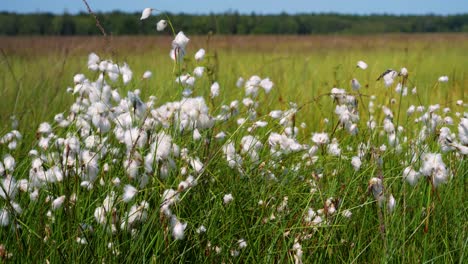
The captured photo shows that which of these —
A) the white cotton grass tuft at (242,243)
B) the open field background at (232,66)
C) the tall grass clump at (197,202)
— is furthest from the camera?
the open field background at (232,66)

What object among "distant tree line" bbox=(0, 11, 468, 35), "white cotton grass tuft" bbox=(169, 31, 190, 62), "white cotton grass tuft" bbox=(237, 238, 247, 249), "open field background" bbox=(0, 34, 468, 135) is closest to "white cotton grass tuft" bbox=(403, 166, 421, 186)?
"white cotton grass tuft" bbox=(237, 238, 247, 249)

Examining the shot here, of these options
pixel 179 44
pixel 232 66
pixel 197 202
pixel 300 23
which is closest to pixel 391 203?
pixel 197 202

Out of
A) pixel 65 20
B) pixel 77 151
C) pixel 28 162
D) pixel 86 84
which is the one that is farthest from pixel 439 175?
pixel 65 20

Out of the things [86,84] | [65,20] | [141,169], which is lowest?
[65,20]

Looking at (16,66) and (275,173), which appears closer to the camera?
(275,173)

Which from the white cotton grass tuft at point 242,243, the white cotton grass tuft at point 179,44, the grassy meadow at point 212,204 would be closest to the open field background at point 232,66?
the grassy meadow at point 212,204

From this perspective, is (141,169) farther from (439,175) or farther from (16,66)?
(16,66)

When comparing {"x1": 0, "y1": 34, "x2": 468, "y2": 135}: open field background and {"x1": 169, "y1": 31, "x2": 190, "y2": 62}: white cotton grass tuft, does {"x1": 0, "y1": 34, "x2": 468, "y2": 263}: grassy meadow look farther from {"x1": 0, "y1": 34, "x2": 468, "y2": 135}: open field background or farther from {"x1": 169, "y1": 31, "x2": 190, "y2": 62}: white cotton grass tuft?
{"x1": 0, "y1": 34, "x2": 468, "y2": 135}: open field background

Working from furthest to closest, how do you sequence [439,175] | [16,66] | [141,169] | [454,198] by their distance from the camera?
[16,66] < [454,198] < [141,169] < [439,175]

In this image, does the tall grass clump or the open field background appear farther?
the open field background

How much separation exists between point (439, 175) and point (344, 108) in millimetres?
706

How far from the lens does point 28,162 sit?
263 cm

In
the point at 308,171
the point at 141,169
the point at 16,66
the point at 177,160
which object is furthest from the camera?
the point at 16,66

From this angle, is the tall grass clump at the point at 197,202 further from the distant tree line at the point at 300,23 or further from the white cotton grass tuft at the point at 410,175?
the distant tree line at the point at 300,23
